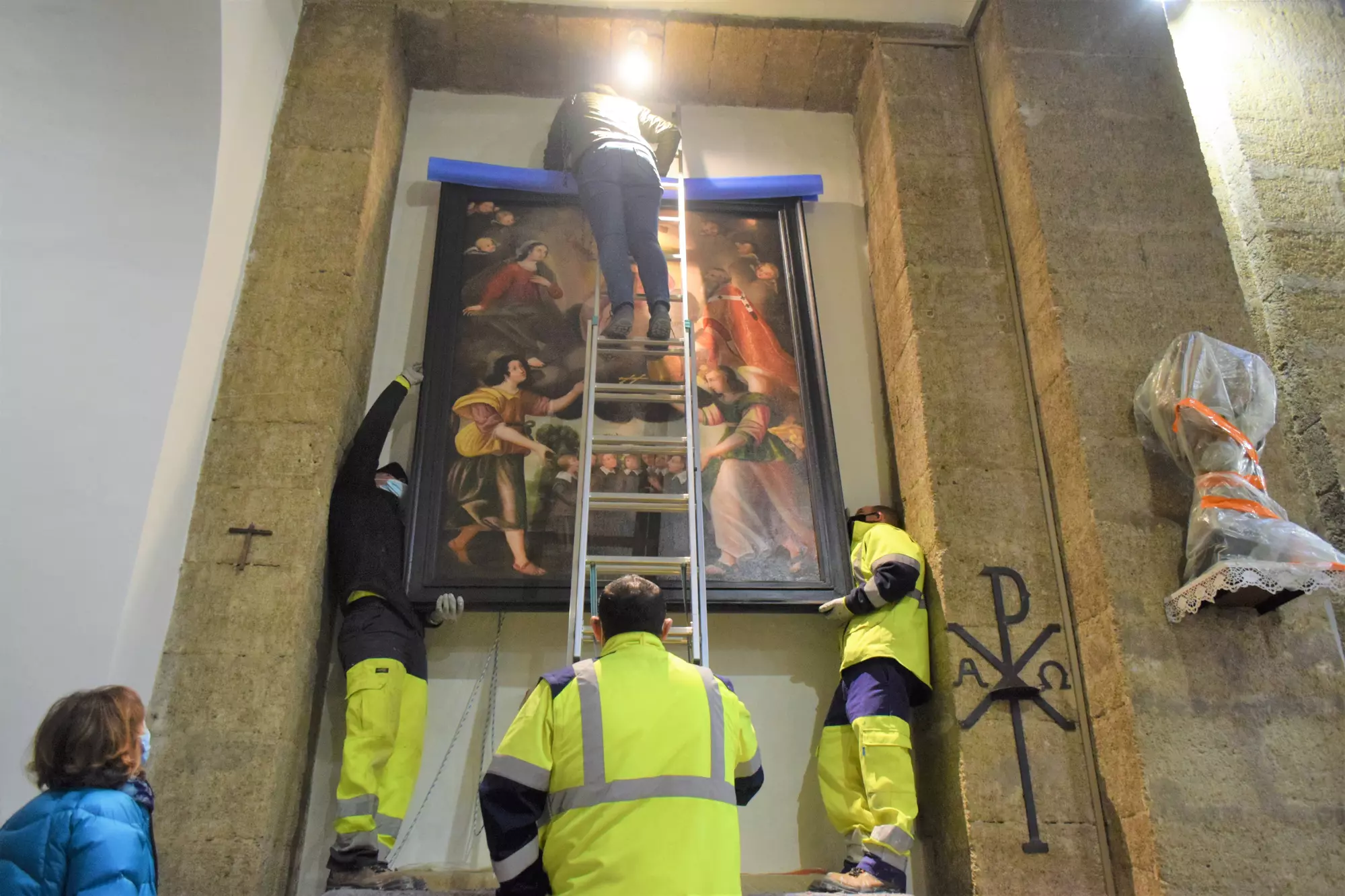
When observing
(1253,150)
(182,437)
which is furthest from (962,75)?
(182,437)

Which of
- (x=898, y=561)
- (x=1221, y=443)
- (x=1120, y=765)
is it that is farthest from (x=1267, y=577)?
(x=898, y=561)

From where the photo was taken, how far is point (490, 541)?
12.6ft

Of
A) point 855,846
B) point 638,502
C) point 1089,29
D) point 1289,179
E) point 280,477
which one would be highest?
point 1089,29

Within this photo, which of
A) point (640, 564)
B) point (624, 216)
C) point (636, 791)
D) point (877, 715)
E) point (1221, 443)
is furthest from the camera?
point (624, 216)

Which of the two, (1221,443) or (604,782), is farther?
(1221,443)

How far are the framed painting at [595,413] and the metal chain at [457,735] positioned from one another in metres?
0.20

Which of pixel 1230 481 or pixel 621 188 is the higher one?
pixel 621 188

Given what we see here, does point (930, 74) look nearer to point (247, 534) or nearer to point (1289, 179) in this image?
point (1289, 179)

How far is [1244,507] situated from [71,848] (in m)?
3.28

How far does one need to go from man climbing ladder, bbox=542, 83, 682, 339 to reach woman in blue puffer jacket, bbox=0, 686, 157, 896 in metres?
2.32

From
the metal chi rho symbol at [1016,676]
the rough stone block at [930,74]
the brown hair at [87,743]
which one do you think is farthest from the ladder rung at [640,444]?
the rough stone block at [930,74]

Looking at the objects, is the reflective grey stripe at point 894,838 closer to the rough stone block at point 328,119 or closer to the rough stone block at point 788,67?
the rough stone block at point 328,119

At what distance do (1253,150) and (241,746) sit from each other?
5.08 meters

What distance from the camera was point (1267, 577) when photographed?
285cm
